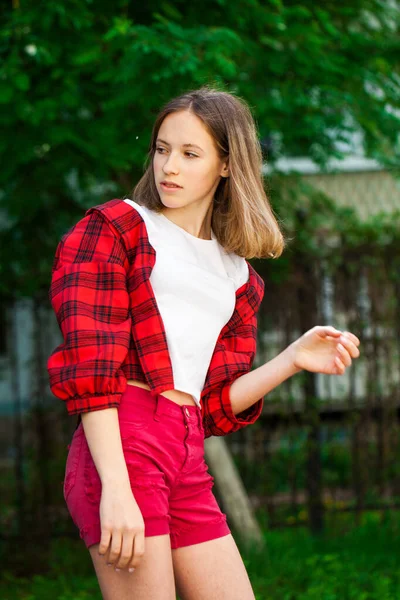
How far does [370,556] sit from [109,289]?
138 inches

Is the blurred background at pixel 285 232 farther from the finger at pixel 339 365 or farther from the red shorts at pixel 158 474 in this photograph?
the red shorts at pixel 158 474

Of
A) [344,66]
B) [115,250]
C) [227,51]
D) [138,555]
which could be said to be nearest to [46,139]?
[227,51]

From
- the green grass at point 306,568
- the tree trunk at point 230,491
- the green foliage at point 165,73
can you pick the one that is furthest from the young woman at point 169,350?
the tree trunk at point 230,491

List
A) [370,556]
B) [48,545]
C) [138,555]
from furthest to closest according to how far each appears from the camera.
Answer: [48,545] < [370,556] < [138,555]

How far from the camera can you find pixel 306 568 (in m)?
4.62

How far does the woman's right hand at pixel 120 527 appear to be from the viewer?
180cm

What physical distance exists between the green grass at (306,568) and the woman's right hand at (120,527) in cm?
245

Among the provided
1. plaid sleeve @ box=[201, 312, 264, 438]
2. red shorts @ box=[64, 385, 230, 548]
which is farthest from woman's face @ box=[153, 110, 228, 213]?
red shorts @ box=[64, 385, 230, 548]

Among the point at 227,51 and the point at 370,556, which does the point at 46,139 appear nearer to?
the point at 227,51

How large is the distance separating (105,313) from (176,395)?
0.28 metres

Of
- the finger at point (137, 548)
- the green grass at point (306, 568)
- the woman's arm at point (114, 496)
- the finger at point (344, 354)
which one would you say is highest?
the finger at point (344, 354)

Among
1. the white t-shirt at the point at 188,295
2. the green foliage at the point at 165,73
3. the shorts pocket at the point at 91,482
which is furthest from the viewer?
the green foliage at the point at 165,73

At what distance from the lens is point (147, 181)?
7.45 ft

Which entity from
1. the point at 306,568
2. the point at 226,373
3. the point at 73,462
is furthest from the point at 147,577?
the point at 306,568
